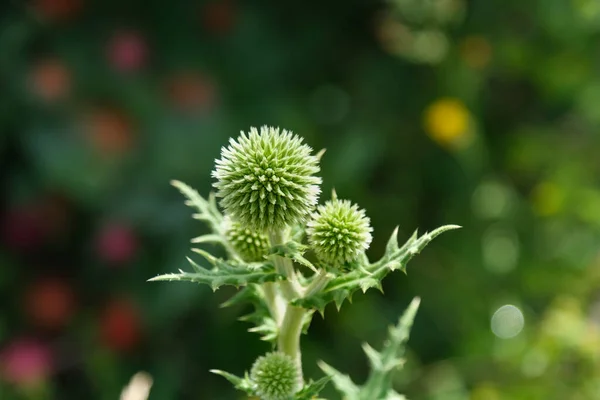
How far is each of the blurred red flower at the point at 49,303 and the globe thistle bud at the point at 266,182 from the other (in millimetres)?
2078

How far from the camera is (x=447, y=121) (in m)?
2.91

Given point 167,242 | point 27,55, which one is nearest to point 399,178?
point 167,242

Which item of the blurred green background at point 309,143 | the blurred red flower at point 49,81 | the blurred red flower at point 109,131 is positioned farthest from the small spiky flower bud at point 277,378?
the blurred red flower at point 49,81

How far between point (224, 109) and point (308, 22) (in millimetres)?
600

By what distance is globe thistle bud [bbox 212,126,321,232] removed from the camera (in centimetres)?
94

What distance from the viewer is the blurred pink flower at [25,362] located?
254cm

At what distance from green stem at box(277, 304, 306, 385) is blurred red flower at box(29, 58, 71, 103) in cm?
207

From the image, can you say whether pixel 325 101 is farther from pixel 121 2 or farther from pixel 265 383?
pixel 265 383

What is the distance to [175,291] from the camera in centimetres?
249

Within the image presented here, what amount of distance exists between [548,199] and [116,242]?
1730 mm

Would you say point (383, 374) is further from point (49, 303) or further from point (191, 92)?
point (49, 303)

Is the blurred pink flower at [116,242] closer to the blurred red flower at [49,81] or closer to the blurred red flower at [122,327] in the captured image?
the blurred red flower at [122,327]

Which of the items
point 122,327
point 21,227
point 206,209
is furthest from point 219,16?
point 206,209

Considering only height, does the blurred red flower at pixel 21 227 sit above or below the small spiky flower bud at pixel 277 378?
above
